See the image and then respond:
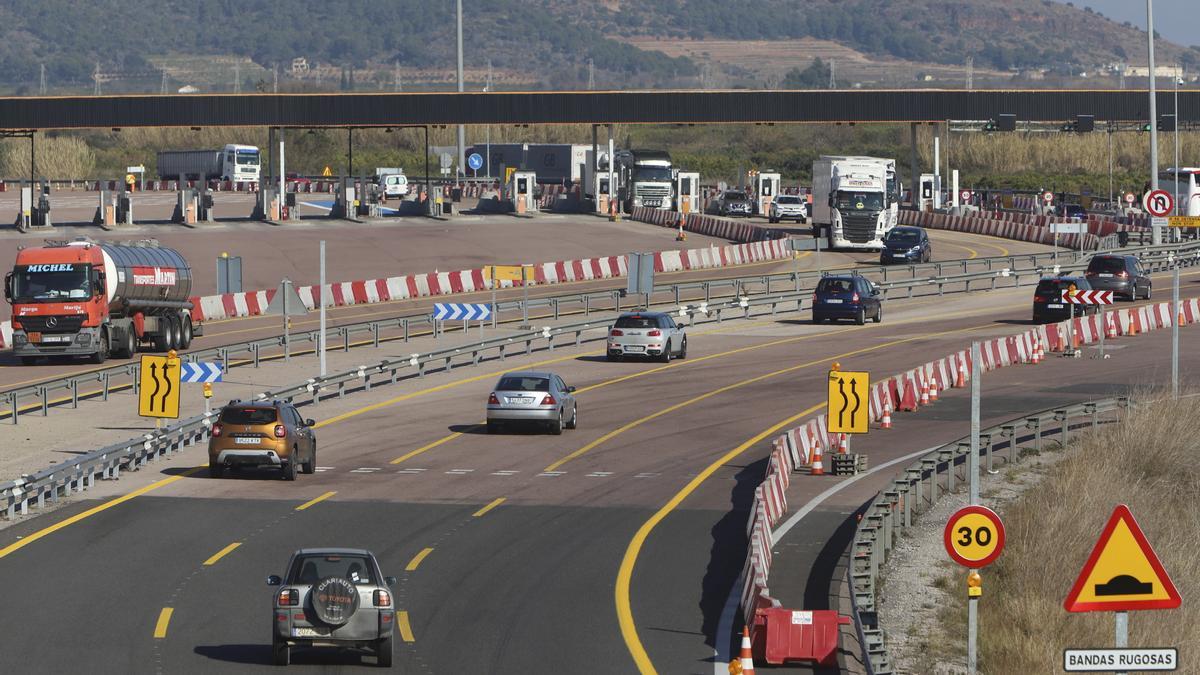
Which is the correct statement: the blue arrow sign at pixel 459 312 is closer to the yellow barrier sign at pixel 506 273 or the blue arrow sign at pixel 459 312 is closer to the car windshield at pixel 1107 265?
the yellow barrier sign at pixel 506 273

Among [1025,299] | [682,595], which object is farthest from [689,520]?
[1025,299]

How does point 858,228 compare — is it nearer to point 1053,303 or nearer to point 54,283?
point 1053,303

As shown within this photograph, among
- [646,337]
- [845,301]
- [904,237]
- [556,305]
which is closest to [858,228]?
[904,237]

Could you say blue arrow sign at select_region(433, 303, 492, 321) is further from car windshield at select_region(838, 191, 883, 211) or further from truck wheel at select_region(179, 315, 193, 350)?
car windshield at select_region(838, 191, 883, 211)

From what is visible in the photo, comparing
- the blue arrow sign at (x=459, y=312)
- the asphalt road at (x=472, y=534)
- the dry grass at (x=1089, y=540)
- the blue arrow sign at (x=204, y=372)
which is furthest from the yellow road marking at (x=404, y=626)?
the blue arrow sign at (x=459, y=312)

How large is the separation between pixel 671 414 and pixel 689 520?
40.6 ft

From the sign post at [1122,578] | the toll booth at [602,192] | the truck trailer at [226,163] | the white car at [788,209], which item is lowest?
the sign post at [1122,578]

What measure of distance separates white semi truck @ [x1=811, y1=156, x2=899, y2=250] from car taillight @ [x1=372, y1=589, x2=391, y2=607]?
209ft

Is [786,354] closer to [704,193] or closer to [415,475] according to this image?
[415,475]

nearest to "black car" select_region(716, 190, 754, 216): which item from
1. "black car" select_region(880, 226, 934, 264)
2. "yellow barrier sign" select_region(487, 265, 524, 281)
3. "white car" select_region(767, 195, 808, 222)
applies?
"white car" select_region(767, 195, 808, 222)

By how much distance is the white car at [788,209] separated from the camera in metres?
101

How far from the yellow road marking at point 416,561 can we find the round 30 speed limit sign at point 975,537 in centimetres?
909

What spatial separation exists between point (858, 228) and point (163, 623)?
206ft

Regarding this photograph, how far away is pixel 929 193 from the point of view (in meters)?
108
